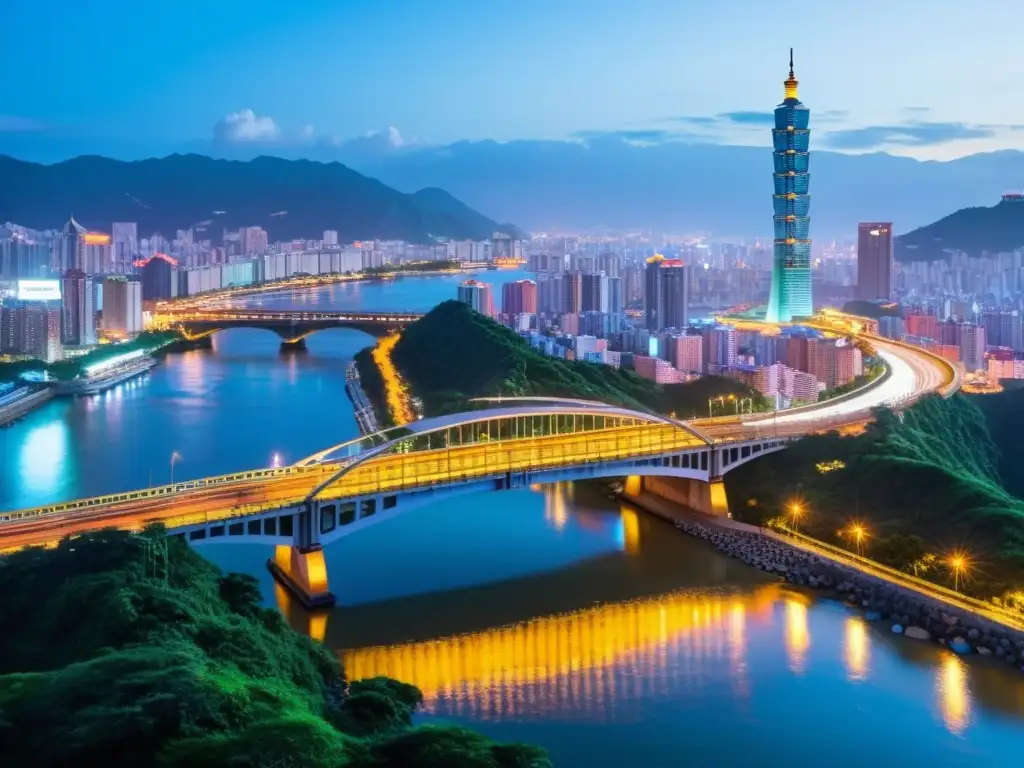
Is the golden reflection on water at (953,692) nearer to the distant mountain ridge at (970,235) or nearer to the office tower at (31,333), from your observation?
the office tower at (31,333)

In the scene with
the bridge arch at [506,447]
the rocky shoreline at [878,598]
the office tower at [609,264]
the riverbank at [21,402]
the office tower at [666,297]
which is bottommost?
the rocky shoreline at [878,598]

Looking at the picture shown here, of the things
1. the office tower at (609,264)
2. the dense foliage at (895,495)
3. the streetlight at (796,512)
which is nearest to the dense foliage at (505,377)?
the dense foliage at (895,495)

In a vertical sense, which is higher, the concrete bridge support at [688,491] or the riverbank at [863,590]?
the concrete bridge support at [688,491]

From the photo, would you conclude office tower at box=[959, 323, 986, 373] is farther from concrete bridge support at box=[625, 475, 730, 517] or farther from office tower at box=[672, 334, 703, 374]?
concrete bridge support at box=[625, 475, 730, 517]

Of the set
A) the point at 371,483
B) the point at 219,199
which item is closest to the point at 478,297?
the point at 371,483

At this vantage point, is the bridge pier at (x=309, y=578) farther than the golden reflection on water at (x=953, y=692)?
Yes

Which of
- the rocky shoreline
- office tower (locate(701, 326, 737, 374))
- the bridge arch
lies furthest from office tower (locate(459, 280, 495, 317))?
the rocky shoreline
